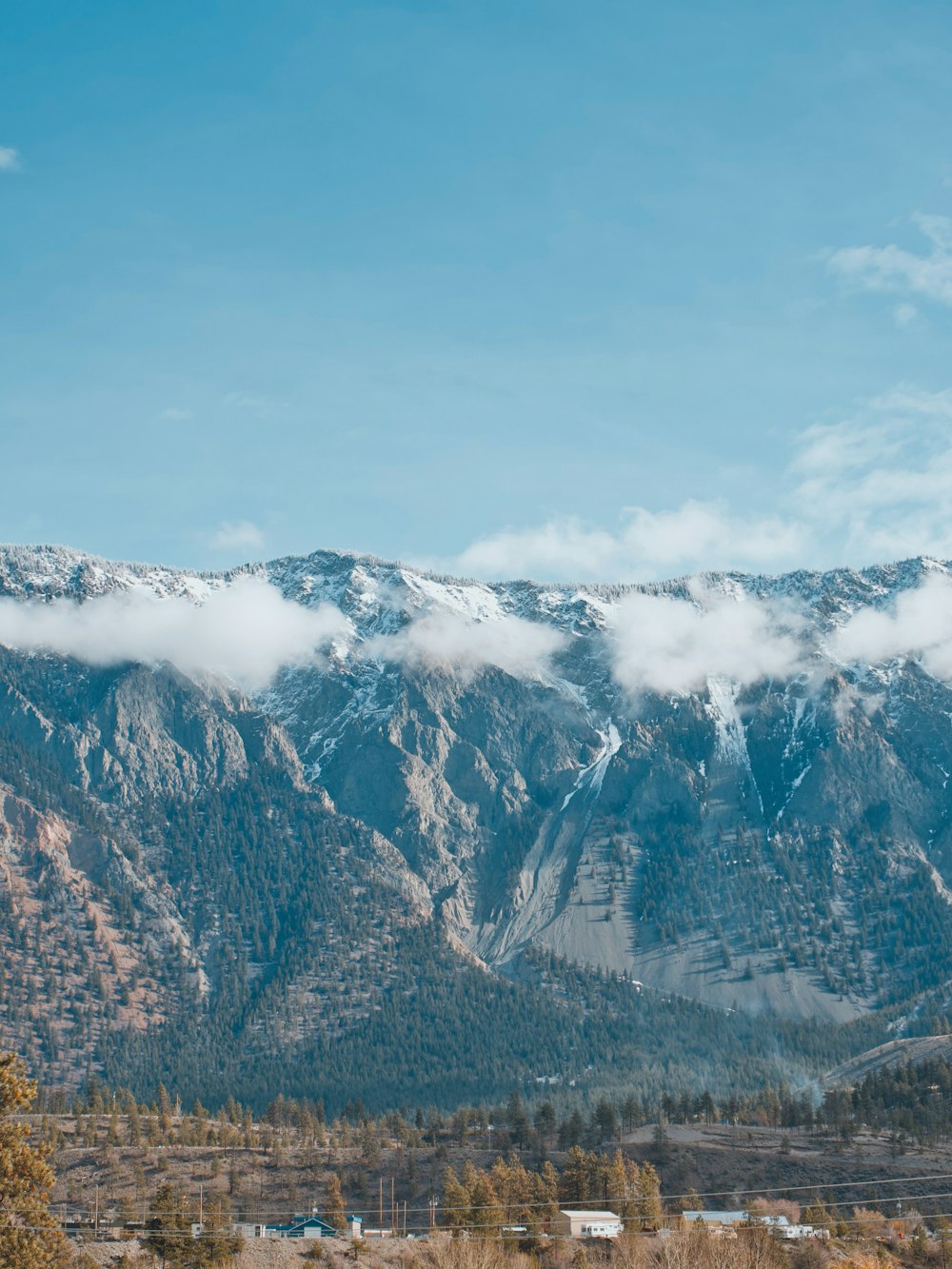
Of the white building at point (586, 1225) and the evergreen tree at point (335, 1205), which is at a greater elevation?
the white building at point (586, 1225)

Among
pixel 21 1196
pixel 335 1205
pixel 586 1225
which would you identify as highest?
pixel 21 1196

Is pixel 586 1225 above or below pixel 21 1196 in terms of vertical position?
below

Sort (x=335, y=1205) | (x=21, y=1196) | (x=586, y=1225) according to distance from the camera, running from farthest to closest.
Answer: (x=335, y=1205) → (x=586, y=1225) → (x=21, y=1196)

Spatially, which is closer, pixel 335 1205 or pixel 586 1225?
pixel 586 1225

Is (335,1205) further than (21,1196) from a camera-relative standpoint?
Yes

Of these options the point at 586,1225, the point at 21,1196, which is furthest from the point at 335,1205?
the point at 21,1196

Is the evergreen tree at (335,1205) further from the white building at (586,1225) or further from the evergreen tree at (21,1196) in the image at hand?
the evergreen tree at (21,1196)

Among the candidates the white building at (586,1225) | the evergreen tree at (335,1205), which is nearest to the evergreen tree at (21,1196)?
the white building at (586,1225)

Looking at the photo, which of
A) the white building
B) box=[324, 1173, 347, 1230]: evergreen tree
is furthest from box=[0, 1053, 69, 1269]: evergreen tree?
box=[324, 1173, 347, 1230]: evergreen tree

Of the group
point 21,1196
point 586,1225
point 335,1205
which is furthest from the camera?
point 335,1205

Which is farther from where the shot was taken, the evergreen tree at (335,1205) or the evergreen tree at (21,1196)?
the evergreen tree at (335,1205)

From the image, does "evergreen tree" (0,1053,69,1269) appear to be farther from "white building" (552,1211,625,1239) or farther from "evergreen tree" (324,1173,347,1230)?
"evergreen tree" (324,1173,347,1230)

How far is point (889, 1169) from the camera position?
592 feet

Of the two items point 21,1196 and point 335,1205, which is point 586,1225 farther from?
point 21,1196
